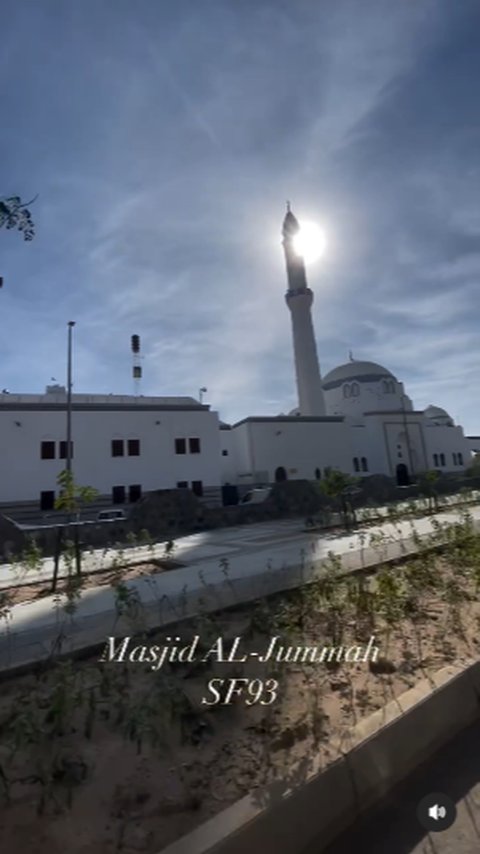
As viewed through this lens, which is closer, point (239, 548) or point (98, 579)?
point (98, 579)

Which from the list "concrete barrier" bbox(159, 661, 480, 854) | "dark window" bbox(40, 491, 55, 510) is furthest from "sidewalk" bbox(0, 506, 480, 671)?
"dark window" bbox(40, 491, 55, 510)

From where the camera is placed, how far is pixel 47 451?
25.1 meters

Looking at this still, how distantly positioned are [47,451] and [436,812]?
84.4 ft

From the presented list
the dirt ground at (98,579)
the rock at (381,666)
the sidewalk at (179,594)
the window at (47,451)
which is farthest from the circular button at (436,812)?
the window at (47,451)

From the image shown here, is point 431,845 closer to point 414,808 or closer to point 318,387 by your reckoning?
point 414,808

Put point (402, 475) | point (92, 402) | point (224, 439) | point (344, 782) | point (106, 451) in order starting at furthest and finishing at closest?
1. point (402, 475)
2. point (224, 439)
3. point (92, 402)
4. point (106, 451)
5. point (344, 782)

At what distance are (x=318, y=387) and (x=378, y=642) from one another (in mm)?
36250

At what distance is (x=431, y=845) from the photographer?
84.6 inches

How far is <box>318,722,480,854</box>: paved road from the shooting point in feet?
7.06

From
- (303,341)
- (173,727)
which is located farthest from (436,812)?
(303,341)

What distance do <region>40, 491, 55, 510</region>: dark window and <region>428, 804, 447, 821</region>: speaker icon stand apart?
2463cm

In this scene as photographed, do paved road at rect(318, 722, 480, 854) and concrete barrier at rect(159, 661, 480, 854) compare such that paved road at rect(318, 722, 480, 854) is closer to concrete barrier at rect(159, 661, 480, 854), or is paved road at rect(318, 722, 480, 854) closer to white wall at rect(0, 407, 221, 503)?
concrete barrier at rect(159, 661, 480, 854)

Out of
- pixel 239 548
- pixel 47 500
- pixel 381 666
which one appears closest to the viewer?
pixel 381 666

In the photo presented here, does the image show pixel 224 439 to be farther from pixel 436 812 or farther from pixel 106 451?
pixel 436 812
